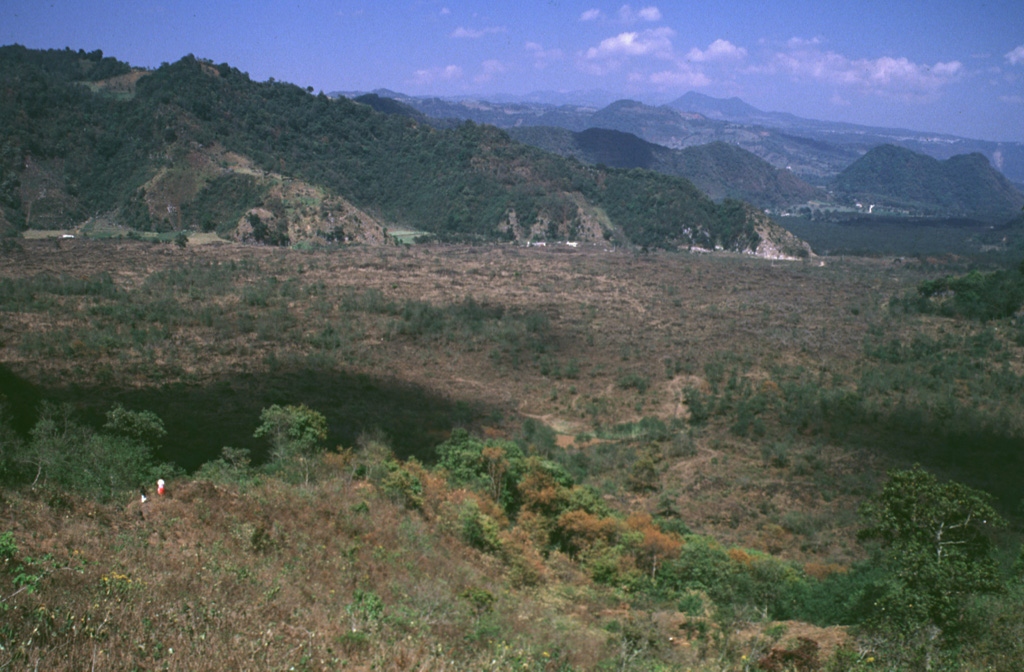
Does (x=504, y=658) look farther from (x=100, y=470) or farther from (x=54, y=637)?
(x=100, y=470)

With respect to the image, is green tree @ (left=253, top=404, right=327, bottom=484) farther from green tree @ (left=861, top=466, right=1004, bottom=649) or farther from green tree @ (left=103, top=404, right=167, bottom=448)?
green tree @ (left=861, top=466, right=1004, bottom=649)

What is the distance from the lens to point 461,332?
144 ft

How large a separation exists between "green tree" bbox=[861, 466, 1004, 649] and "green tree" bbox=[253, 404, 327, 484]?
16597 mm

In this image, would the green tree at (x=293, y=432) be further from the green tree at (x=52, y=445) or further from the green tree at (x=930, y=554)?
the green tree at (x=930, y=554)

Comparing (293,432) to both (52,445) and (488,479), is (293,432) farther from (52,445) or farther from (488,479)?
(52,445)

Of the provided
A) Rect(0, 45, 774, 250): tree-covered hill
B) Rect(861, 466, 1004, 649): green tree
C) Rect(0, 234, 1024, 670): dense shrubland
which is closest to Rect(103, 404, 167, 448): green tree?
Rect(0, 234, 1024, 670): dense shrubland

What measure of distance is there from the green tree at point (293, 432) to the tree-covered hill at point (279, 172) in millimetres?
59834

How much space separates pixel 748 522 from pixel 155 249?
62.9 meters

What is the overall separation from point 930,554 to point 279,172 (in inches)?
3734

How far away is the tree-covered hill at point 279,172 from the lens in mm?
79750

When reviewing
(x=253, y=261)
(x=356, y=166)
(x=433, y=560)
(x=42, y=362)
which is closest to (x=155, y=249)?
(x=253, y=261)

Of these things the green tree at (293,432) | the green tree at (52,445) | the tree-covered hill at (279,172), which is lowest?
the green tree at (293,432)

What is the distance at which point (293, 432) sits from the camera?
2250 cm

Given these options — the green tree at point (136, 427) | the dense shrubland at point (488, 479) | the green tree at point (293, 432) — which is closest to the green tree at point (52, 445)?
the dense shrubland at point (488, 479)
